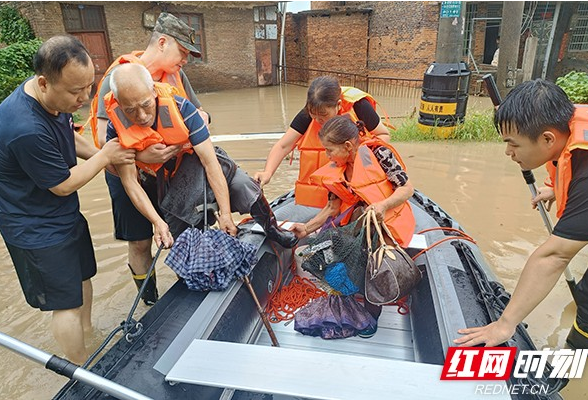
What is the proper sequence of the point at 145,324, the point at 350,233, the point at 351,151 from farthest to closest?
the point at 351,151, the point at 350,233, the point at 145,324

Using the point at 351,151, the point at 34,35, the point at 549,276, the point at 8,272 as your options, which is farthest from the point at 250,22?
the point at 549,276

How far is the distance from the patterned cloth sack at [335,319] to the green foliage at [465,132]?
513 cm

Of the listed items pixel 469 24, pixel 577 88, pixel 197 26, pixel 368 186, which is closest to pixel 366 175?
pixel 368 186

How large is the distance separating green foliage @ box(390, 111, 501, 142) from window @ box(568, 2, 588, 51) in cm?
739

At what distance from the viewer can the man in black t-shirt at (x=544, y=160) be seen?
142 cm

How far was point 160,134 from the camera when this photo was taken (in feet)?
6.67

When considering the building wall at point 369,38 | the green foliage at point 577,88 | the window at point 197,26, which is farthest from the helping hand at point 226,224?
the window at point 197,26

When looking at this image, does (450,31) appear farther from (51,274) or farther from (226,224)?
(51,274)

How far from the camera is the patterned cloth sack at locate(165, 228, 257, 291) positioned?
1938 mm

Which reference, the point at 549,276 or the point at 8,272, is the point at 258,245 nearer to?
the point at 549,276

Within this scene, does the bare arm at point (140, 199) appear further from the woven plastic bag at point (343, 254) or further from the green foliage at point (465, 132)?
the green foliage at point (465, 132)

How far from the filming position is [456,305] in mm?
1835

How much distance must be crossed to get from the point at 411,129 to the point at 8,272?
20.0 feet

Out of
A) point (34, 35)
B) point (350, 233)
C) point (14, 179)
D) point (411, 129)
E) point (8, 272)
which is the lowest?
point (8, 272)
